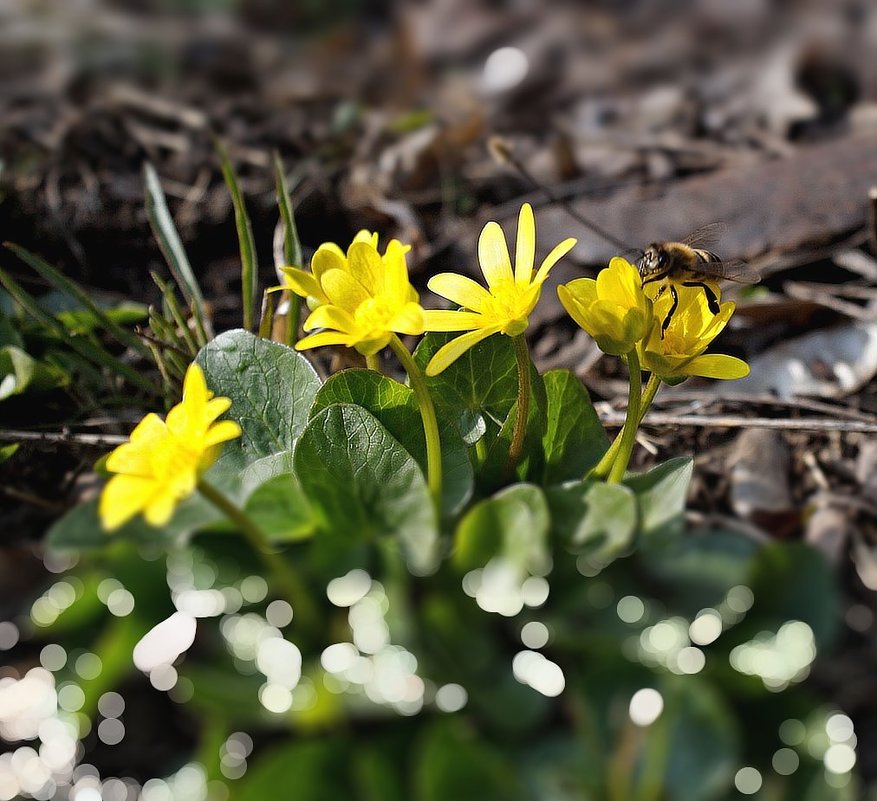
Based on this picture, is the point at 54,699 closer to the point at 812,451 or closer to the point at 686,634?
the point at 686,634

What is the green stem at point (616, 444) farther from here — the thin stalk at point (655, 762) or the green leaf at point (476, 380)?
the thin stalk at point (655, 762)

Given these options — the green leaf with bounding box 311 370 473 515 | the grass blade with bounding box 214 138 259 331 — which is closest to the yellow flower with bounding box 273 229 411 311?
the green leaf with bounding box 311 370 473 515

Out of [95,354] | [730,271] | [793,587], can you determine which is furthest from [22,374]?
[793,587]

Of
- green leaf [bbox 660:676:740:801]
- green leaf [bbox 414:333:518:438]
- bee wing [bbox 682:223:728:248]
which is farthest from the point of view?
green leaf [bbox 414:333:518:438]

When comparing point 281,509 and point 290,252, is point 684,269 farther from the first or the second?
point 290,252

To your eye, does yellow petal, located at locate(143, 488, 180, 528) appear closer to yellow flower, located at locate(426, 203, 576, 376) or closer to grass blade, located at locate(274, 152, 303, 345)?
yellow flower, located at locate(426, 203, 576, 376)

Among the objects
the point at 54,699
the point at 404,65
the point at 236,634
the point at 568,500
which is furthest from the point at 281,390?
the point at 404,65
